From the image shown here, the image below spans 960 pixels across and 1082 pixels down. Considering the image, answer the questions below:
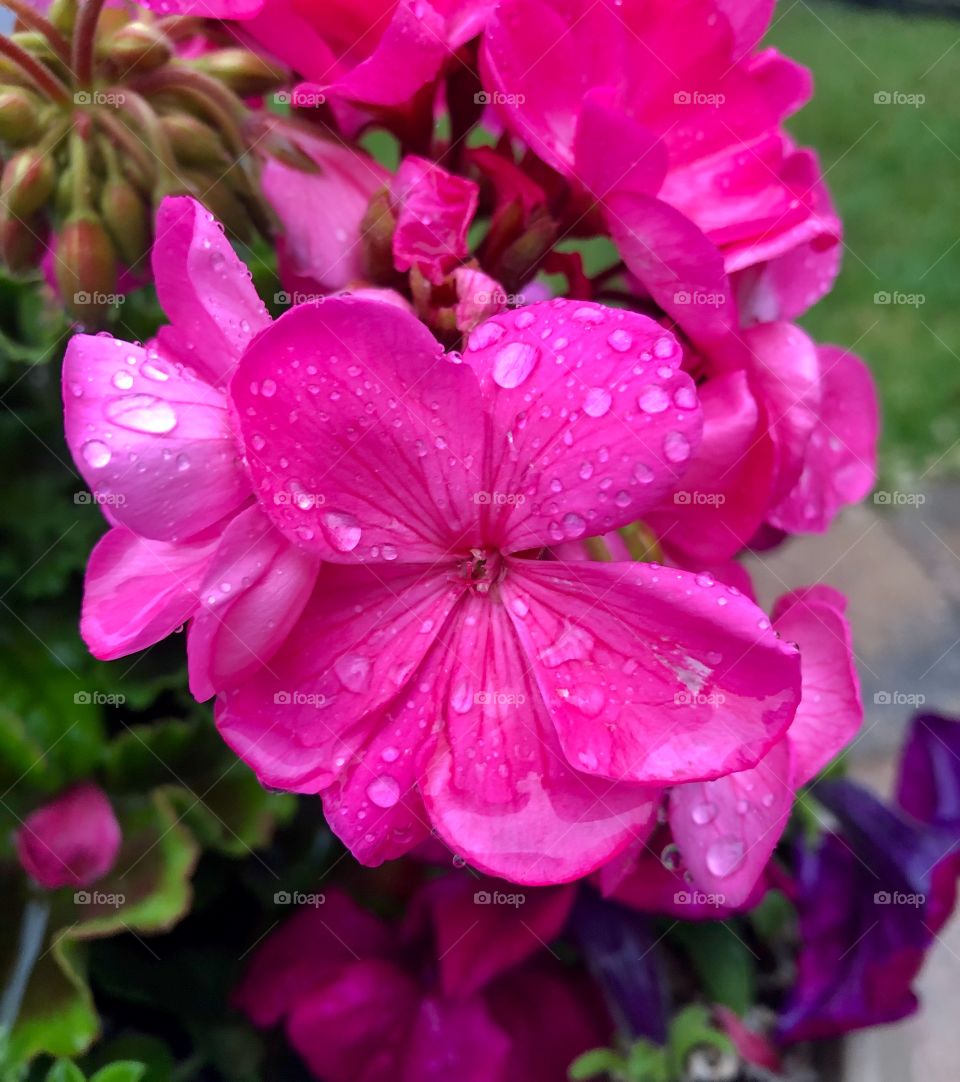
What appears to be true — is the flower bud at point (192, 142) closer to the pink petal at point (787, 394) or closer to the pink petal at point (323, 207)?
the pink petal at point (323, 207)

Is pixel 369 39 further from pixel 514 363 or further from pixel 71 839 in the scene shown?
pixel 71 839

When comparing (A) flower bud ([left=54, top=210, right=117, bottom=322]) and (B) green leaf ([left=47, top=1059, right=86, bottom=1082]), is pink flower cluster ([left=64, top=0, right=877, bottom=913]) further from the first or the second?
(B) green leaf ([left=47, top=1059, right=86, bottom=1082])

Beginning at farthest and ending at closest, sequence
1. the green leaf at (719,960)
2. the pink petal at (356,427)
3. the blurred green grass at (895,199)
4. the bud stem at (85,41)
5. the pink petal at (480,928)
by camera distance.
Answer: the blurred green grass at (895,199)
the green leaf at (719,960)
the pink petal at (480,928)
the bud stem at (85,41)
the pink petal at (356,427)

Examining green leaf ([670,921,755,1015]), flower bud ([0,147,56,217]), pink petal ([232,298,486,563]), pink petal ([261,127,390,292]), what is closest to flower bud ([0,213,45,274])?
flower bud ([0,147,56,217])

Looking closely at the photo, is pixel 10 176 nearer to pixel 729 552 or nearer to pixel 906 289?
pixel 729 552

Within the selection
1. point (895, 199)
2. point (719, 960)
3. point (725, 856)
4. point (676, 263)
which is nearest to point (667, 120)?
point (676, 263)

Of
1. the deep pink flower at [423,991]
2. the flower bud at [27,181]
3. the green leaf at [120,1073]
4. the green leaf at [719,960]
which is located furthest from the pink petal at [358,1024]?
the flower bud at [27,181]
